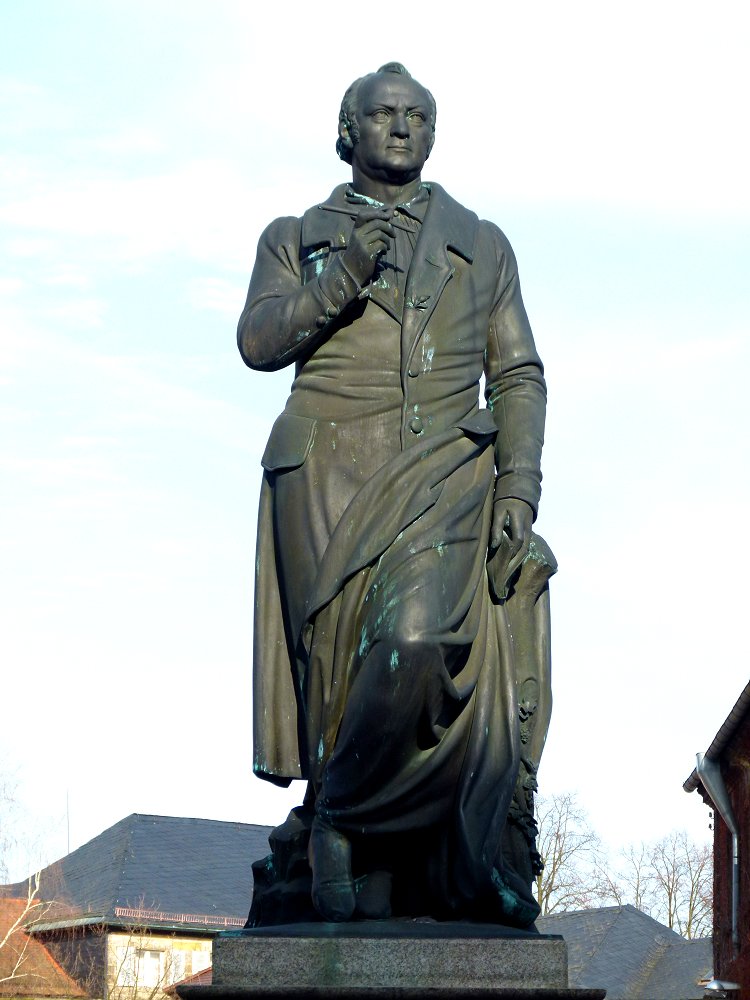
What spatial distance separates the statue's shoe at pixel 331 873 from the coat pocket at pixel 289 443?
1.41m

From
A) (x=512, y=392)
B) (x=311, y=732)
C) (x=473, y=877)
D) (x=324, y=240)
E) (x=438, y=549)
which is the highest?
(x=324, y=240)

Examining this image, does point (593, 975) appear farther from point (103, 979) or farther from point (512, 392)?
point (512, 392)

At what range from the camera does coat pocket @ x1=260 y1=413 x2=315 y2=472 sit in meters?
7.85

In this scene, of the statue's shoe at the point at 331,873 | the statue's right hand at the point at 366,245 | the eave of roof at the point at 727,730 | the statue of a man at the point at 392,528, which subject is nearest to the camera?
the statue's shoe at the point at 331,873

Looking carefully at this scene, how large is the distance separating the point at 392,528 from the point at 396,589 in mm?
261

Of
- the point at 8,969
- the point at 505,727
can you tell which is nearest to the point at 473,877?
the point at 505,727

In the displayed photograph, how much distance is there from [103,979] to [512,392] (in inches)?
2090

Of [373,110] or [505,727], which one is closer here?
[505,727]

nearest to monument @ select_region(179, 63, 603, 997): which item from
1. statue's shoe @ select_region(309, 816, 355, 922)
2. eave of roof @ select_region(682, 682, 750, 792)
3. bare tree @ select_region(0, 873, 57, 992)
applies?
statue's shoe @ select_region(309, 816, 355, 922)

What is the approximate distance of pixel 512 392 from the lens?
820 centimetres

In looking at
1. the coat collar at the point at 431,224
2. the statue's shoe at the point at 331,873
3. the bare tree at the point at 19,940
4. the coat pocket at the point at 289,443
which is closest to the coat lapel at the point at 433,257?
the coat collar at the point at 431,224

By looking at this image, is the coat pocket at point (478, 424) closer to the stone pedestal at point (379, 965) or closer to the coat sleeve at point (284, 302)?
the coat sleeve at point (284, 302)

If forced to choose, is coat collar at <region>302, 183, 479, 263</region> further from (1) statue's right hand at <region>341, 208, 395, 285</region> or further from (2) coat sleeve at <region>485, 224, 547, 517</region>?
(1) statue's right hand at <region>341, 208, 395, 285</region>

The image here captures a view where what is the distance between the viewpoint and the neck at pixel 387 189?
826cm
